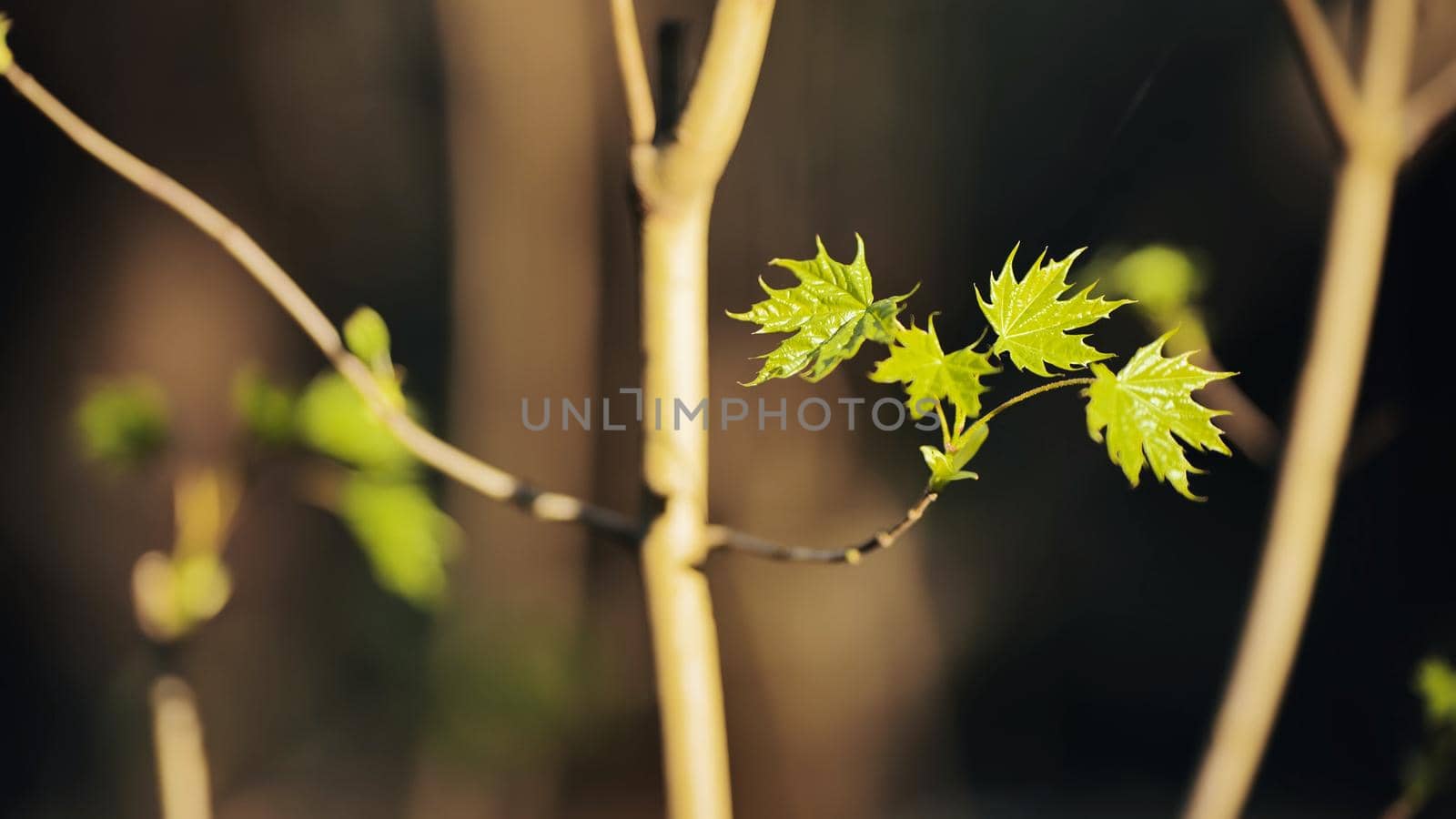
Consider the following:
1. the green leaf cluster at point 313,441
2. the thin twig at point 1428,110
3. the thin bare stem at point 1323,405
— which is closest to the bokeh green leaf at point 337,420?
the green leaf cluster at point 313,441

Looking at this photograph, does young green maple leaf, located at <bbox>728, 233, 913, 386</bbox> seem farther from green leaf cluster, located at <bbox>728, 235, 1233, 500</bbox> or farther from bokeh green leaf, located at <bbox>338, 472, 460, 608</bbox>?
bokeh green leaf, located at <bbox>338, 472, 460, 608</bbox>

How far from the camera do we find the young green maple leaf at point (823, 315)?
0.32 meters

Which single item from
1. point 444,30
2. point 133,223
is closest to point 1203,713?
point 444,30

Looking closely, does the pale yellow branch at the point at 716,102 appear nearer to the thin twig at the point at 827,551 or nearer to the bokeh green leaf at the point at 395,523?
the thin twig at the point at 827,551

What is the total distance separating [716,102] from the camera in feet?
1.15

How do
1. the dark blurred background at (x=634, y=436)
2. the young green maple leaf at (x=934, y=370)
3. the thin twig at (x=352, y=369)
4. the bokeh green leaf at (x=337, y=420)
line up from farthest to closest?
the dark blurred background at (x=634, y=436) < the bokeh green leaf at (x=337, y=420) < the thin twig at (x=352, y=369) < the young green maple leaf at (x=934, y=370)

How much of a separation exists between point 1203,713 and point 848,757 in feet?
1.54

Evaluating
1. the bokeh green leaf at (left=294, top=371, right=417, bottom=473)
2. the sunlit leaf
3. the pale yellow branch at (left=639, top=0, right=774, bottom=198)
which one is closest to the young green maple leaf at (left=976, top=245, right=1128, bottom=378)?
the pale yellow branch at (left=639, top=0, right=774, bottom=198)

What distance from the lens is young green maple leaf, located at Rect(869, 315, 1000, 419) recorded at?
29 cm

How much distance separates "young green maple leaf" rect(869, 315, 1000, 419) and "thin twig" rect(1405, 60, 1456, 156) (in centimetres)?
48

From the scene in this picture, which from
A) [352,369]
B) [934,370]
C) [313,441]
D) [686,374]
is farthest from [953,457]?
[313,441]

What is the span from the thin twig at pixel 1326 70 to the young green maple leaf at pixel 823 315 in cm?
41

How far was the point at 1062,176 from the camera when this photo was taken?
3.31 ft

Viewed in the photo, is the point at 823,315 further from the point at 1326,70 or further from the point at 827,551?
the point at 1326,70
